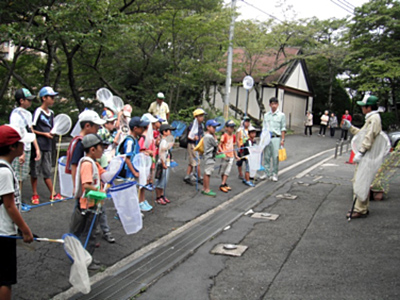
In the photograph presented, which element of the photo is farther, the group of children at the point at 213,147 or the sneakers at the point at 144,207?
the group of children at the point at 213,147

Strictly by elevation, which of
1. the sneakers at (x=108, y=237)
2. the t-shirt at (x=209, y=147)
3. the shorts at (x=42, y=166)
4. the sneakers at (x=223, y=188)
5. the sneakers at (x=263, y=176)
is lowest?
the sneakers at (x=108, y=237)

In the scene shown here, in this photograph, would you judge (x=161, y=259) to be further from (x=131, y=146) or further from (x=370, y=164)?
(x=370, y=164)

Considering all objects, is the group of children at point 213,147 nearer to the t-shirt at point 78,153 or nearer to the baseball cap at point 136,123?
the baseball cap at point 136,123

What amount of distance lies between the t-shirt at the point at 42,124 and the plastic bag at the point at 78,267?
370cm

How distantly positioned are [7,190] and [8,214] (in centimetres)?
24

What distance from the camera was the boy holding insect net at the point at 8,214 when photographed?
3.06m

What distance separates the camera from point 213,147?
8078 millimetres

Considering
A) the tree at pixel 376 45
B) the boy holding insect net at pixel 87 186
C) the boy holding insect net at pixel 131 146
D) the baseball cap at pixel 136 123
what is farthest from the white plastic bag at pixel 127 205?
the tree at pixel 376 45

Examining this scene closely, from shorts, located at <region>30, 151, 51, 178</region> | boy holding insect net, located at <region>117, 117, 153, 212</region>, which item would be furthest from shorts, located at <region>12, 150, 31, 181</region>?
boy holding insect net, located at <region>117, 117, 153, 212</region>

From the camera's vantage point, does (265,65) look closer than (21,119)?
No

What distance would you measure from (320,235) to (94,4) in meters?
7.49

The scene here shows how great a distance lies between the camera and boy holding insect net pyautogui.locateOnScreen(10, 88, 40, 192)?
603 cm

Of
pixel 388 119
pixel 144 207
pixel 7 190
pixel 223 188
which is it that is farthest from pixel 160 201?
pixel 388 119

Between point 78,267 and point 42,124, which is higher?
point 42,124
